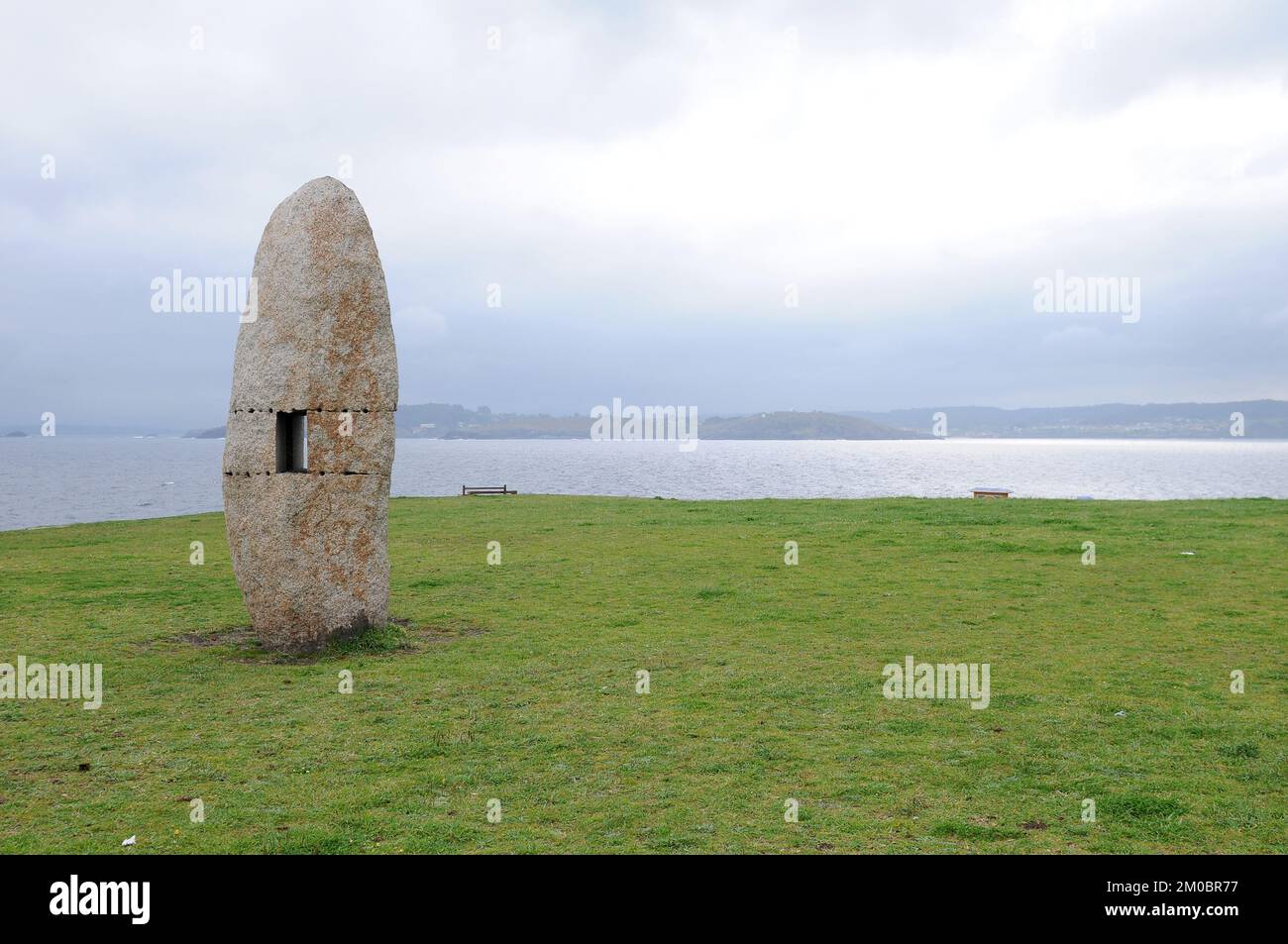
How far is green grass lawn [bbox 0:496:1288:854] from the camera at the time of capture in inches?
301

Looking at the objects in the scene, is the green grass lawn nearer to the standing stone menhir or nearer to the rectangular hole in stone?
the standing stone menhir

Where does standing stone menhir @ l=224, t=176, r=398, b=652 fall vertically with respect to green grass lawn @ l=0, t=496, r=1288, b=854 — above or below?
above

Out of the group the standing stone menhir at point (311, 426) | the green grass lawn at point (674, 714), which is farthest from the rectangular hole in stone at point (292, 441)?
the green grass lawn at point (674, 714)

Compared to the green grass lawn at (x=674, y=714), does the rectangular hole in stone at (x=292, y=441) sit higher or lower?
higher

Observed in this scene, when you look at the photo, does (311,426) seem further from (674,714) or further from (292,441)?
(674,714)

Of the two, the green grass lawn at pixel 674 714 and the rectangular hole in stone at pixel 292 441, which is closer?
the green grass lawn at pixel 674 714

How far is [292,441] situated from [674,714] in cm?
728

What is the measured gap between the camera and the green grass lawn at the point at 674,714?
7.65 m

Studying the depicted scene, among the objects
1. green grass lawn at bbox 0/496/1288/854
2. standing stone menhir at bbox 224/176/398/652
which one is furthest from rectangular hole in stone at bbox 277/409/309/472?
green grass lawn at bbox 0/496/1288/854

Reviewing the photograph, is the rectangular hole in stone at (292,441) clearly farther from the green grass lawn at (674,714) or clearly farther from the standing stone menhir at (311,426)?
the green grass lawn at (674,714)

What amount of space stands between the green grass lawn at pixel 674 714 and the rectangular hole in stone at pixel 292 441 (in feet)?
9.35

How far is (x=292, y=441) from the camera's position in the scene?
13969 millimetres

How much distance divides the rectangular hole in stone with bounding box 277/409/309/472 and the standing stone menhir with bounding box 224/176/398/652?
28 millimetres
